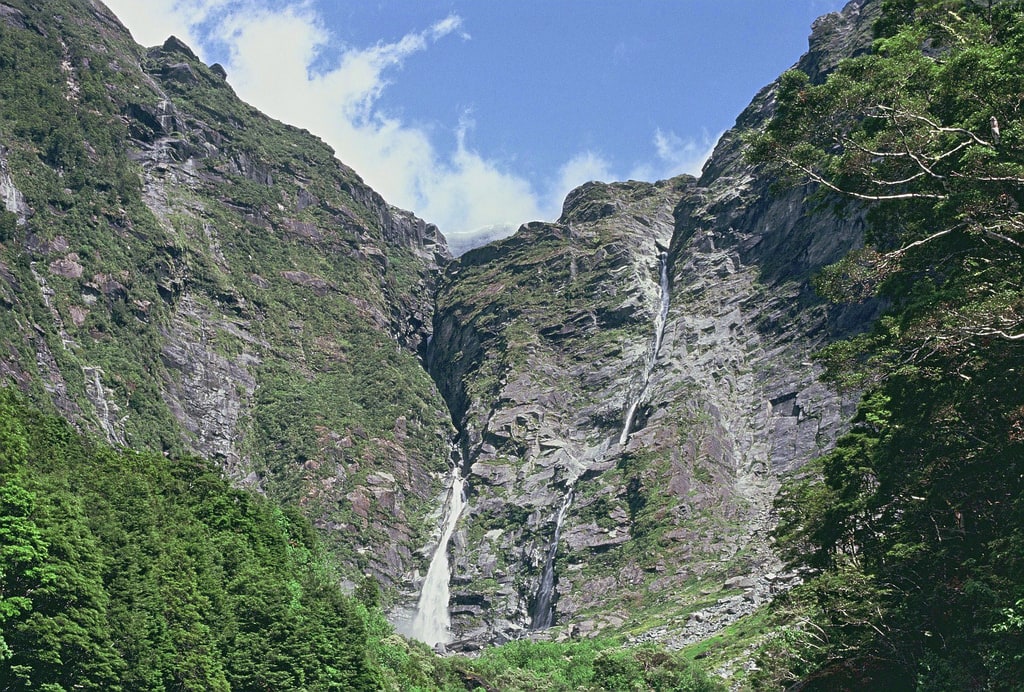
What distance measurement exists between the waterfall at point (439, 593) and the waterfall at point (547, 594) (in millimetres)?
12412

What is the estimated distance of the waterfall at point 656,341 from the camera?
6117 inches

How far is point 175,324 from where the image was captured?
15325cm

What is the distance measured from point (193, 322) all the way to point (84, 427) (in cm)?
5237

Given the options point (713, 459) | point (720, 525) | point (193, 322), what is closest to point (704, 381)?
point (713, 459)

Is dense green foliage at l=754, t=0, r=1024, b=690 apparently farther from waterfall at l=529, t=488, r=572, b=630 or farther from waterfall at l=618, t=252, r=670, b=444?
waterfall at l=618, t=252, r=670, b=444

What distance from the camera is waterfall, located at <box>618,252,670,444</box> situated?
510ft

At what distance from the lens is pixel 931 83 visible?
32188 millimetres

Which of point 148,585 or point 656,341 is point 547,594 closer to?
point 656,341

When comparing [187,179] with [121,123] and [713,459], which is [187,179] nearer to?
[121,123]

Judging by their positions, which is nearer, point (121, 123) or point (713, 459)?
point (713, 459)

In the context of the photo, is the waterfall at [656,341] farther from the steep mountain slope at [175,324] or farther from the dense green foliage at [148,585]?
the dense green foliage at [148,585]

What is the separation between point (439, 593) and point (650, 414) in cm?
4384

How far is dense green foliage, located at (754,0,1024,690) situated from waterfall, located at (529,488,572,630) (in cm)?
8512

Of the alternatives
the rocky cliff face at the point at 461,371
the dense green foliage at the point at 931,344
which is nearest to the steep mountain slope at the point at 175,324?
the rocky cliff face at the point at 461,371
